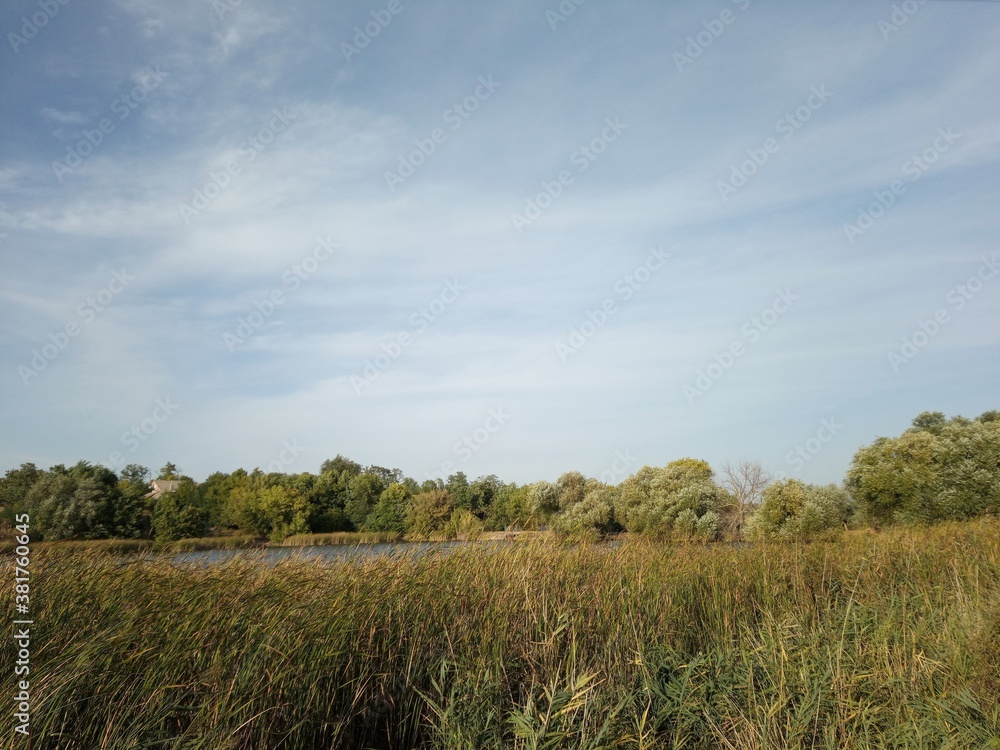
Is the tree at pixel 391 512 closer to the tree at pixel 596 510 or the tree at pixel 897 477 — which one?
the tree at pixel 596 510

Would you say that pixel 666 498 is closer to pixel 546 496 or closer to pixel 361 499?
pixel 546 496

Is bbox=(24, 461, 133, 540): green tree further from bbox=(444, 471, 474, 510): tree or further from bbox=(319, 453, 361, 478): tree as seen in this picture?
bbox=(319, 453, 361, 478): tree

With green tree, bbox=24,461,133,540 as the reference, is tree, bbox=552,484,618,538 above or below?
below

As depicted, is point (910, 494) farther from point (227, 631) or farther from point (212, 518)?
point (212, 518)

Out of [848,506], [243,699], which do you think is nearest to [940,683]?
[243,699]

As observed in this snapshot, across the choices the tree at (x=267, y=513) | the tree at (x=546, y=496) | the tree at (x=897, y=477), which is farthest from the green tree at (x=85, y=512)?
the tree at (x=897, y=477)

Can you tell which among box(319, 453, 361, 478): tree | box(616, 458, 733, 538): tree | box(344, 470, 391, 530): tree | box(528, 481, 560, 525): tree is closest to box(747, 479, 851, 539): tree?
box(616, 458, 733, 538): tree

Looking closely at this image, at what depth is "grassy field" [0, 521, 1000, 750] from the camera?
11.7 feet

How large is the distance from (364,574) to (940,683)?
4.45 m

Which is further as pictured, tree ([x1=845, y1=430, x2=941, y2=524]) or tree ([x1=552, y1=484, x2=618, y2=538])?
tree ([x1=552, y1=484, x2=618, y2=538])

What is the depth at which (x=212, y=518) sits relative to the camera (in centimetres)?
4597

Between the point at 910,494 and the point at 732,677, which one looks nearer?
the point at 732,677

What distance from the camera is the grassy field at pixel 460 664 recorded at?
11.7ft

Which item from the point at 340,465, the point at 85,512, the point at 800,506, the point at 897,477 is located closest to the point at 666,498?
the point at 800,506
